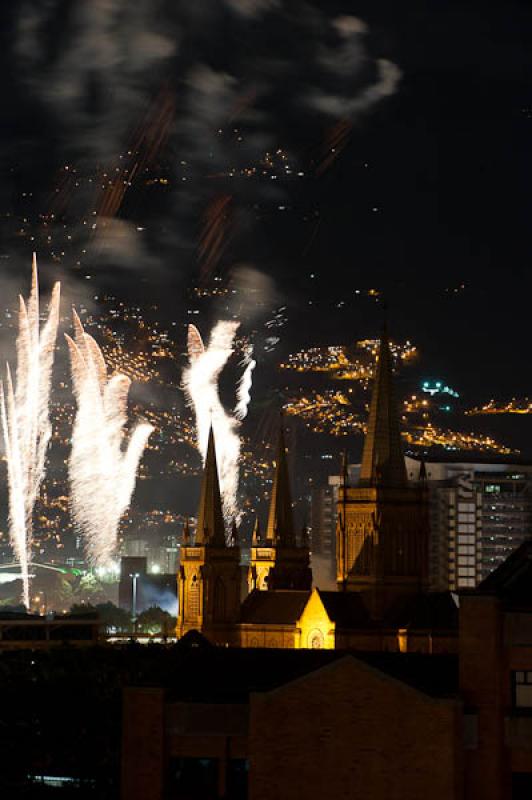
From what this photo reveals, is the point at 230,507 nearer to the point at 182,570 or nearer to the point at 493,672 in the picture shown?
the point at 182,570

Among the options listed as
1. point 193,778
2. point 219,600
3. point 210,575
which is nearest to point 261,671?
point 193,778

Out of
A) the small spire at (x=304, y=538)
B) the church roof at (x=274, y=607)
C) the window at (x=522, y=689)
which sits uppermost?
the small spire at (x=304, y=538)

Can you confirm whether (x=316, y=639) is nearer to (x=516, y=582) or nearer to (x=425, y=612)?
(x=425, y=612)

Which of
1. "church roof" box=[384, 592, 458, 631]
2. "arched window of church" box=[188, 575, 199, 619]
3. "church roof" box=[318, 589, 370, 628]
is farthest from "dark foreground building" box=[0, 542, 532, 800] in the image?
"arched window of church" box=[188, 575, 199, 619]

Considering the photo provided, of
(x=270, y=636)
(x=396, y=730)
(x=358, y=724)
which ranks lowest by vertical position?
(x=396, y=730)

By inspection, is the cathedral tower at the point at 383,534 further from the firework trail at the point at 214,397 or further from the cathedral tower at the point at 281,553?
the firework trail at the point at 214,397

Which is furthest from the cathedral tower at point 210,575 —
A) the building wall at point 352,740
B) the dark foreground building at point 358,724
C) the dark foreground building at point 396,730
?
the building wall at point 352,740
